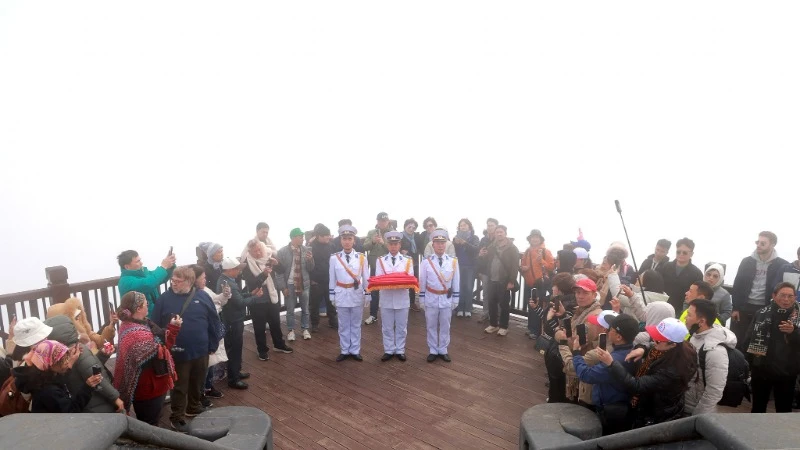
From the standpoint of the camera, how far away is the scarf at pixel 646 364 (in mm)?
3340

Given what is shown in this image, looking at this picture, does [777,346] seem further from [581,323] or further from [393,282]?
[393,282]

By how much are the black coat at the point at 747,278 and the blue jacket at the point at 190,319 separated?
236 inches

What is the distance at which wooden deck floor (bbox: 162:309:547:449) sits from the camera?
15.0ft

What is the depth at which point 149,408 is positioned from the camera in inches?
159

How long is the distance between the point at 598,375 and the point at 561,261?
2689 millimetres

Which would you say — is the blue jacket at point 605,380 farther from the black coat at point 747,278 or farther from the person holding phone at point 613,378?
the black coat at point 747,278

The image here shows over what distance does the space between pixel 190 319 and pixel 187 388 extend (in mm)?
752

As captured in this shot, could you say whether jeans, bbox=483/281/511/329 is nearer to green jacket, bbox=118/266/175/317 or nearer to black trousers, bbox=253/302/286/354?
black trousers, bbox=253/302/286/354

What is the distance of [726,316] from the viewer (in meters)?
5.16

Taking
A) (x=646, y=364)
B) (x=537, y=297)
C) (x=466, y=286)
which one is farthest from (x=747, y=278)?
(x=466, y=286)

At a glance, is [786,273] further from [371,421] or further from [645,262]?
[371,421]

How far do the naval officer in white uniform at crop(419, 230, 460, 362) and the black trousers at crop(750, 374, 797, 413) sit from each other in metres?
3.32

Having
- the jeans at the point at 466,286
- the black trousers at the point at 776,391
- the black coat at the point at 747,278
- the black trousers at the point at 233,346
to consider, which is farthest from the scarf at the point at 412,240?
the black trousers at the point at 776,391

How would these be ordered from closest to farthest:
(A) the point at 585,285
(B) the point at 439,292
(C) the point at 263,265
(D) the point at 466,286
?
(A) the point at 585,285, (C) the point at 263,265, (B) the point at 439,292, (D) the point at 466,286
